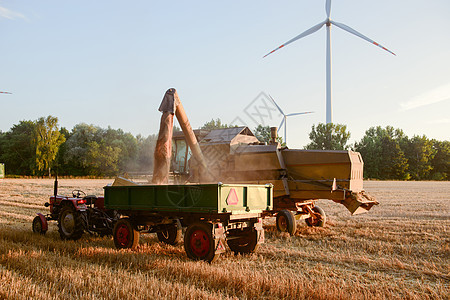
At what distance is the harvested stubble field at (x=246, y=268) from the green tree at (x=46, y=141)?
55.6 m

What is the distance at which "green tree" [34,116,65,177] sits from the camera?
61.2 m

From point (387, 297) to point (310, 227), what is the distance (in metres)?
6.41

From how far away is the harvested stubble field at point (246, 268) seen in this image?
18.0ft

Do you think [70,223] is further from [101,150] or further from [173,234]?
[101,150]

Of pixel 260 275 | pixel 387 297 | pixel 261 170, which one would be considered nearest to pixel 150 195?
pixel 260 275

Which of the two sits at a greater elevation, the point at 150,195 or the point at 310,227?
the point at 150,195

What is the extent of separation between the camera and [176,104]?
10203 millimetres

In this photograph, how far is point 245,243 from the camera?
8391 mm

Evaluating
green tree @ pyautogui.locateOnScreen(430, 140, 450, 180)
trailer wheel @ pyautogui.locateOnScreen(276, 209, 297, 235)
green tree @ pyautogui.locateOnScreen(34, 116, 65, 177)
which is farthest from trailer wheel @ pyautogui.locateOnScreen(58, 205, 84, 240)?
green tree @ pyautogui.locateOnScreen(430, 140, 450, 180)

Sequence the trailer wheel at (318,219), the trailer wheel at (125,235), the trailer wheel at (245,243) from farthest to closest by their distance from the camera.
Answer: the trailer wheel at (318,219) < the trailer wheel at (125,235) < the trailer wheel at (245,243)

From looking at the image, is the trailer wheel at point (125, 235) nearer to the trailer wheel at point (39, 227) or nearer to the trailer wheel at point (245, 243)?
the trailer wheel at point (245, 243)

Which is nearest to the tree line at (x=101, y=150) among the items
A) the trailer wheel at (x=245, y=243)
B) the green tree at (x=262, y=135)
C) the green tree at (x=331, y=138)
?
the green tree at (x=331, y=138)

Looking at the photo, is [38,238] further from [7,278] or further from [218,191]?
[218,191]

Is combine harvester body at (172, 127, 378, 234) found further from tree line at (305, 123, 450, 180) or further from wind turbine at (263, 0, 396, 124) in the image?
tree line at (305, 123, 450, 180)
